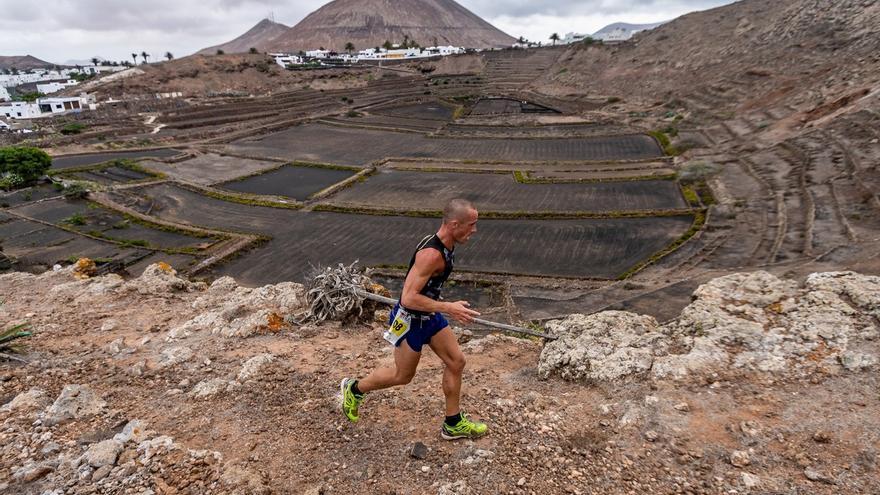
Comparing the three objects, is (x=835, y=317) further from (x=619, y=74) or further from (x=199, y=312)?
(x=619, y=74)

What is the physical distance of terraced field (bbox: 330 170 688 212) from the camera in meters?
28.2

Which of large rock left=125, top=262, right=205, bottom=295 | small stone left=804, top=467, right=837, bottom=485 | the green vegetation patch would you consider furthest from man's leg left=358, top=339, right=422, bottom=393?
the green vegetation patch

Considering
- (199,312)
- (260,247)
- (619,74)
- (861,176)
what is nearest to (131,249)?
(260,247)

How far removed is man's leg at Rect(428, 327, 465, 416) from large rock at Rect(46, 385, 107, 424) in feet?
12.6

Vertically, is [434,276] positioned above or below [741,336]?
above

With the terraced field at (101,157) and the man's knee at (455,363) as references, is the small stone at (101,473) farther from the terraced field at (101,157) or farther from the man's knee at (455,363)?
the terraced field at (101,157)

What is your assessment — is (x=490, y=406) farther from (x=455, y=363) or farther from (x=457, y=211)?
(x=457, y=211)

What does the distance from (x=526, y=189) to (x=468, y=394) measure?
2774 cm

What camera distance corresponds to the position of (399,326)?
4582 mm

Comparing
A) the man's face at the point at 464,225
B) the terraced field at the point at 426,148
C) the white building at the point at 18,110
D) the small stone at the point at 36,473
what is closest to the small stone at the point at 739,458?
the man's face at the point at 464,225

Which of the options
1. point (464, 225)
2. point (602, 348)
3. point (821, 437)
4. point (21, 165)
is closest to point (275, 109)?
point (21, 165)

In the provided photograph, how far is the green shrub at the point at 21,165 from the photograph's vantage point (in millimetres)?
33500

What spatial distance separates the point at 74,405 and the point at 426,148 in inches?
1670

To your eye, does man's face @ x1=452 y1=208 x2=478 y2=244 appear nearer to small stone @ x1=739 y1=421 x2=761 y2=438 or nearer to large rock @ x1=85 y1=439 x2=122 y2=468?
small stone @ x1=739 y1=421 x2=761 y2=438
